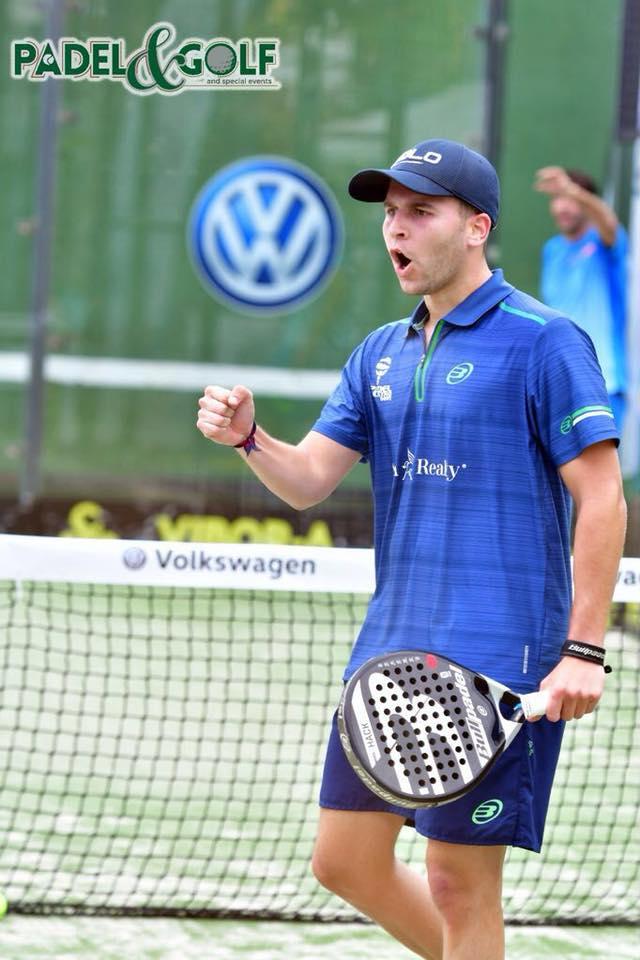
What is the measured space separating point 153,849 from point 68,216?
5.53 metres

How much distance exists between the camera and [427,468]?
10.8 feet

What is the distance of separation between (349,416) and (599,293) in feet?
16.1

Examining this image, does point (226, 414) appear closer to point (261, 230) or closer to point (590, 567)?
point (590, 567)

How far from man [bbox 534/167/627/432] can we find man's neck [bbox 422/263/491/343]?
15.9 ft

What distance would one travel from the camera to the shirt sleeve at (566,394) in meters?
3.13

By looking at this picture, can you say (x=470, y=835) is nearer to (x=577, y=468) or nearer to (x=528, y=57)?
(x=577, y=468)

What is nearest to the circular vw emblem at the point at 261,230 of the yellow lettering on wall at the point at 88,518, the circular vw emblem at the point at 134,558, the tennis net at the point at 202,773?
the yellow lettering on wall at the point at 88,518

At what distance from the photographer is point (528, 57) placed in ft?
32.3

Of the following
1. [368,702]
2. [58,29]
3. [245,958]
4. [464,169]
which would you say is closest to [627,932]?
[245,958]

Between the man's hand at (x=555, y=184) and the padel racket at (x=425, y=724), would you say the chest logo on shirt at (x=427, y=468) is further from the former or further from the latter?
the man's hand at (x=555, y=184)

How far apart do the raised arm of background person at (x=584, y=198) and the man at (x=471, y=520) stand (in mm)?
4589

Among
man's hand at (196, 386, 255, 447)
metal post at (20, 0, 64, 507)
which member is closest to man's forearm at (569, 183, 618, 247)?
metal post at (20, 0, 64, 507)

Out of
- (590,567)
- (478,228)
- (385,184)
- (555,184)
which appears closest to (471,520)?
(590,567)

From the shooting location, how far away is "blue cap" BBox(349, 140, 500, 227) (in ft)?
10.7
